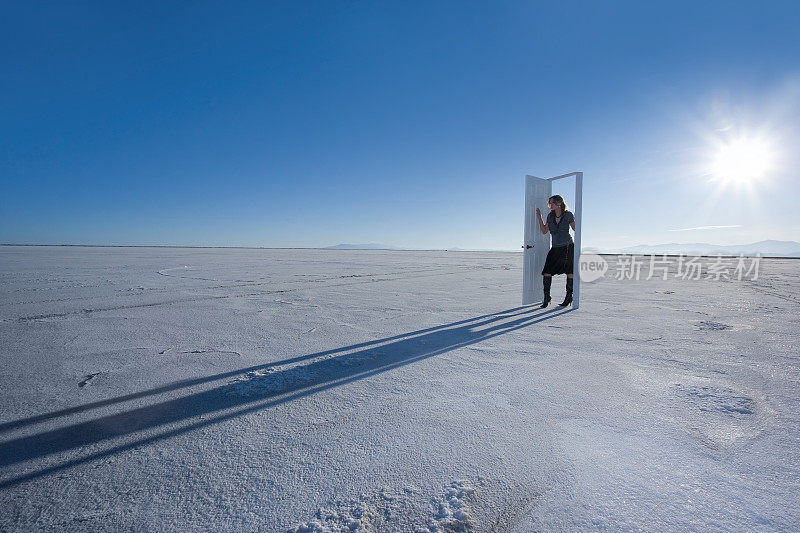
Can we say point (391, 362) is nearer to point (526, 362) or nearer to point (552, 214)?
point (526, 362)

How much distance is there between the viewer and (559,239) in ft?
16.8

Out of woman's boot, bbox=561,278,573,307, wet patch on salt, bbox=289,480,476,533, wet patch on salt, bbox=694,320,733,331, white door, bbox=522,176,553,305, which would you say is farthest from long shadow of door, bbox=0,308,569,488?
wet patch on salt, bbox=694,320,733,331

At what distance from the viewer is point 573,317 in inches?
173

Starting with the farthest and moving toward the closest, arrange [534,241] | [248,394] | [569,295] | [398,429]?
[534,241]
[569,295]
[248,394]
[398,429]

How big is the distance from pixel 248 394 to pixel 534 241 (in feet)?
15.3

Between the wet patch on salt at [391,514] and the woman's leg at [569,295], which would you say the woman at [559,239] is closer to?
the woman's leg at [569,295]

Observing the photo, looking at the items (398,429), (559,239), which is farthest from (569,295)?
(398,429)

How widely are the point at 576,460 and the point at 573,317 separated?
3.31 m

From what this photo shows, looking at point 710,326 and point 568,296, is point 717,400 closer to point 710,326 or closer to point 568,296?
point 710,326

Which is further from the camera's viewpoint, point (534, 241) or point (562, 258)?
point (534, 241)

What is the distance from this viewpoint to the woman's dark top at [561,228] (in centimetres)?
499

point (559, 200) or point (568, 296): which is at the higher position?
point (559, 200)

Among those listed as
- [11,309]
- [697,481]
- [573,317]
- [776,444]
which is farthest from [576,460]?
[11,309]

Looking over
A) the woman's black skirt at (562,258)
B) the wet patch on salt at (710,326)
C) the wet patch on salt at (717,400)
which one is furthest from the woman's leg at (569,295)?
the wet patch on salt at (717,400)
